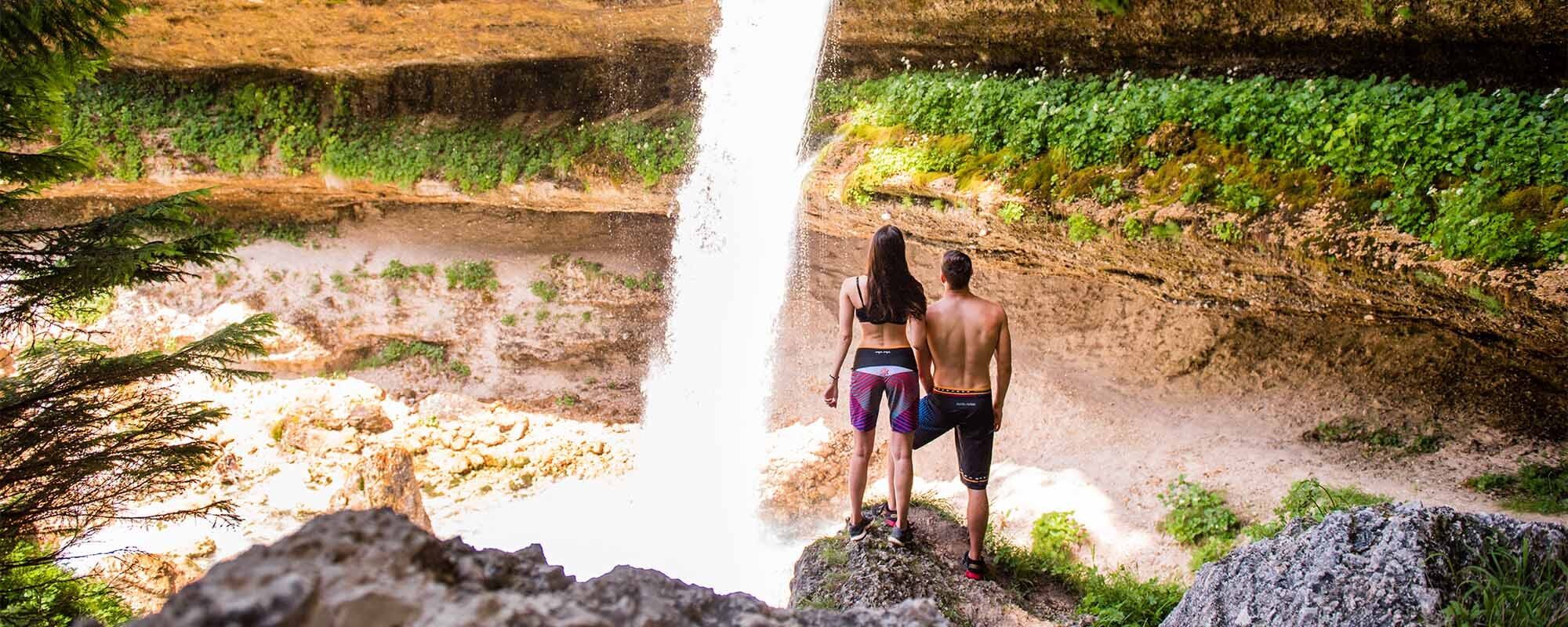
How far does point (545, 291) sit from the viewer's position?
13.4 meters

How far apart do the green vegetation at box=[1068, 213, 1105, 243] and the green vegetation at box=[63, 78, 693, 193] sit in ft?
24.4

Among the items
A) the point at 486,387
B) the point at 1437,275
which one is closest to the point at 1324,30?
the point at 1437,275

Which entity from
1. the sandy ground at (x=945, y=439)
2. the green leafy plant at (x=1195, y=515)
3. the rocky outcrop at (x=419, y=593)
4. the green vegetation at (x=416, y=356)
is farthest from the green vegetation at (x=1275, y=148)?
the green vegetation at (x=416, y=356)

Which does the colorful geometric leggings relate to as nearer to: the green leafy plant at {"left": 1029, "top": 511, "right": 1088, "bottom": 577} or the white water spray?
the green leafy plant at {"left": 1029, "top": 511, "right": 1088, "bottom": 577}

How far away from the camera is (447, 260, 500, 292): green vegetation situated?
13.5 m

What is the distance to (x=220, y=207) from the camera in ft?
45.1

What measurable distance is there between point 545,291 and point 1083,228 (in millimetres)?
8933

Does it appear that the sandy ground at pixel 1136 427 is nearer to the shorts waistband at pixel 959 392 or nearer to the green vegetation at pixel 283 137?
the shorts waistband at pixel 959 392

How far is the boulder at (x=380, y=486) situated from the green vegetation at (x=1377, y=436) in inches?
363

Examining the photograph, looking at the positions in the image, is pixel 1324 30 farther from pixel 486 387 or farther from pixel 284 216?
pixel 284 216

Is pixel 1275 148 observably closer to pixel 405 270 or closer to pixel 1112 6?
pixel 1112 6

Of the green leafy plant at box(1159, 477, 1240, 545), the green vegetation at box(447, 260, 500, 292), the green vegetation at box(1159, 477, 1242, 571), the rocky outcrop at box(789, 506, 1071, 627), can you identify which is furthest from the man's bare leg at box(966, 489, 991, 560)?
the green vegetation at box(447, 260, 500, 292)

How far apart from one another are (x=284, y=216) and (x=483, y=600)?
1465cm

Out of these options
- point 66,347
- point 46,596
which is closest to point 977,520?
point 66,347
